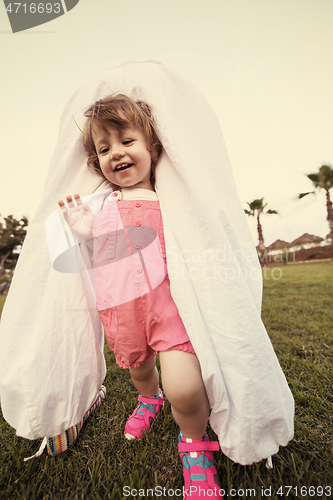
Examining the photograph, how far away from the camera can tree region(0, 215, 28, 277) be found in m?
22.3

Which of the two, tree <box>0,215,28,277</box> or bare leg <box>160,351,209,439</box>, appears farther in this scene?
tree <box>0,215,28,277</box>

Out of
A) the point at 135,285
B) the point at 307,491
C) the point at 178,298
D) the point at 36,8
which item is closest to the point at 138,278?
the point at 135,285

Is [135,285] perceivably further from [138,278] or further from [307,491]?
[307,491]

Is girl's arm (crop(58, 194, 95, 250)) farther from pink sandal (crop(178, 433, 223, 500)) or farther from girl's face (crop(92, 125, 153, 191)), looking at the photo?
pink sandal (crop(178, 433, 223, 500))

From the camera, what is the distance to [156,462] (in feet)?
4.06

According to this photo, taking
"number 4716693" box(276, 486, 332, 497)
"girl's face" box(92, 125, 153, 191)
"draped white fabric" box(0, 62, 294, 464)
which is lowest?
"number 4716693" box(276, 486, 332, 497)

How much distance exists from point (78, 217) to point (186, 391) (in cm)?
96

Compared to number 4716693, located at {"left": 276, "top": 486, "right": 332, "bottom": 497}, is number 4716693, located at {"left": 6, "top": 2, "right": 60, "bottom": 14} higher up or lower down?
higher up

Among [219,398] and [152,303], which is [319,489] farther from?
[152,303]

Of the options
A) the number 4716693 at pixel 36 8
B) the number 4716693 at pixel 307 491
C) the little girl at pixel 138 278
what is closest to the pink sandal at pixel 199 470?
the little girl at pixel 138 278

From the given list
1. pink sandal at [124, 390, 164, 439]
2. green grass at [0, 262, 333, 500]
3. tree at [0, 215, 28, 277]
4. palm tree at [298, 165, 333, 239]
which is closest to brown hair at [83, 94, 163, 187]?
pink sandal at [124, 390, 164, 439]

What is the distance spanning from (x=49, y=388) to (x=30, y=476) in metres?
0.35

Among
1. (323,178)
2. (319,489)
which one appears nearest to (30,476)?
(319,489)

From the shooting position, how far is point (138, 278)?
4.09ft
